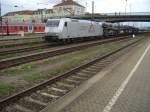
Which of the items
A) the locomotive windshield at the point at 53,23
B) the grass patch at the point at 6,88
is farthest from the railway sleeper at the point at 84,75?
the locomotive windshield at the point at 53,23

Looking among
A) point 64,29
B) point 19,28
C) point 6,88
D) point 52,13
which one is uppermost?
point 52,13

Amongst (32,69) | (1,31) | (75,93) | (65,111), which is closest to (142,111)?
(65,111)

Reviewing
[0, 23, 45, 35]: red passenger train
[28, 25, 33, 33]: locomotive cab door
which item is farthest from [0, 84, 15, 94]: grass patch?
[28, 25, 33, 33]: locomotive cab door

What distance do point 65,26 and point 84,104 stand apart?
24.2 m

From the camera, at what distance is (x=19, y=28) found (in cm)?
6159

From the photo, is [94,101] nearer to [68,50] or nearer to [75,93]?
[75,93]

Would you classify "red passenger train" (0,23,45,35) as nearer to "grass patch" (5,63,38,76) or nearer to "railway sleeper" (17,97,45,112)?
"grass patch" (5,63,38,76)

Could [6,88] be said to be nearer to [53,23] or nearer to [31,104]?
[31,104]

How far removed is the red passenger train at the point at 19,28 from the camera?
56.7m

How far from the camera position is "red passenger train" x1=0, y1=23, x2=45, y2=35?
56.7 m

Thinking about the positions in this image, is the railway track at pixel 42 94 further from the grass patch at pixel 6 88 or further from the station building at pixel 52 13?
the station building at pixel 52 13

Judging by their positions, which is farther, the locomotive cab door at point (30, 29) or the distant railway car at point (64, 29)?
the locomotive cab door at point (30, 29)

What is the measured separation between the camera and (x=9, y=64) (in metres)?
→ 14.2

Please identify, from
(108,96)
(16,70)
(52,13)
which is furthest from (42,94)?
(52,13)
